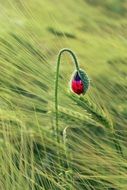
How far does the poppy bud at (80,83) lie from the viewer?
719mm

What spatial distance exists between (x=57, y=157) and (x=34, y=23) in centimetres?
14

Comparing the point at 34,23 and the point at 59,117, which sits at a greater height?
the point at 34,23

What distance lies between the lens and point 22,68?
0.79m

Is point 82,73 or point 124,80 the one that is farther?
point 124,80

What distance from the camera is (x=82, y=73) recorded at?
2.37 feet

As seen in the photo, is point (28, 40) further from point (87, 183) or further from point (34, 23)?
point (87, 183)

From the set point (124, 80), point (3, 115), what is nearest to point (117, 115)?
point (124, 80)

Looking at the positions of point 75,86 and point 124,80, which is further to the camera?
point 124,80

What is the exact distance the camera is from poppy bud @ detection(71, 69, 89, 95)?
2.36 ft

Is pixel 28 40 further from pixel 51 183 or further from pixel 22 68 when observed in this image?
pixel 51 183

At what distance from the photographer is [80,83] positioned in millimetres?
719

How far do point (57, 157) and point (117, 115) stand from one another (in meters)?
0.09

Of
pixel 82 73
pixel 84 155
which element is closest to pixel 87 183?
pixel 84 155

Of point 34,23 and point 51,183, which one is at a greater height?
point 34,23
